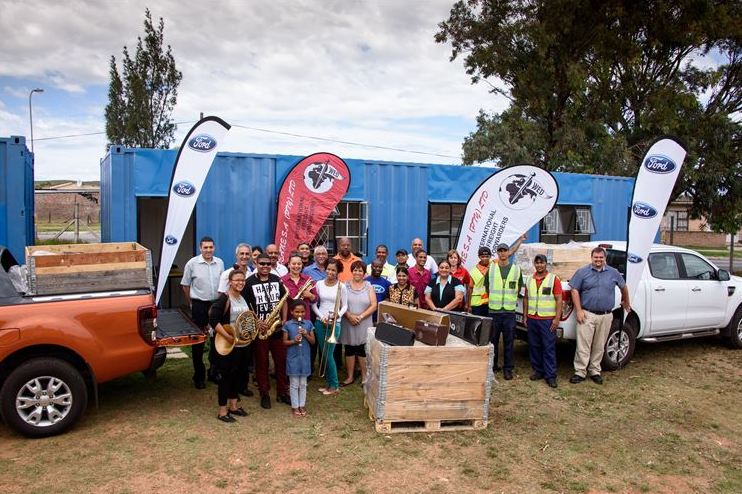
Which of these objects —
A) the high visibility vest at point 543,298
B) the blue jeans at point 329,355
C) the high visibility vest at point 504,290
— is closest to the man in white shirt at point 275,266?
the blue jeans at point 329,355

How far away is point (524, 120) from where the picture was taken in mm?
18172

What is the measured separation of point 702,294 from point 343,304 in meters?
5.38

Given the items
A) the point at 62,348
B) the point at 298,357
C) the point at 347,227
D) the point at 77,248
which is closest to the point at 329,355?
the point at 298,357

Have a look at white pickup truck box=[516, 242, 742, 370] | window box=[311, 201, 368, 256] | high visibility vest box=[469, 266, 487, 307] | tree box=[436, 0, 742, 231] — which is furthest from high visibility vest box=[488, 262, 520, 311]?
tree box=[436, 0, 742, 231]

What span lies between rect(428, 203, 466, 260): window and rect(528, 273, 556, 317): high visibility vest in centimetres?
422

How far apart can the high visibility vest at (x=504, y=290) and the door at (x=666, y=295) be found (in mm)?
2103

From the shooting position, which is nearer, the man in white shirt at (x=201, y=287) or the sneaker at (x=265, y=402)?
the sneaker at (x=265, y=402)

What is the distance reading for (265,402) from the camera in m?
5.76

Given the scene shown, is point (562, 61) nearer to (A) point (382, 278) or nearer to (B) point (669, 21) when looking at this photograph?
(B) point (669, 21)

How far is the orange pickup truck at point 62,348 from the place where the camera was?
15.5ft

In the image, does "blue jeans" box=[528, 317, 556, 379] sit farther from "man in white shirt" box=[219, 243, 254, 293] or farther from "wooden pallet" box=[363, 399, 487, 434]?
"man in white shirt" box=[219, 243, 254, 293]

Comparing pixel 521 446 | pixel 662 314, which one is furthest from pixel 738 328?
pixel 521 446

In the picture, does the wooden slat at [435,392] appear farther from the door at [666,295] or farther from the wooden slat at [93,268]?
the door at [666,295]

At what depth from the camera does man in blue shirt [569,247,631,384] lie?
6742 mm
